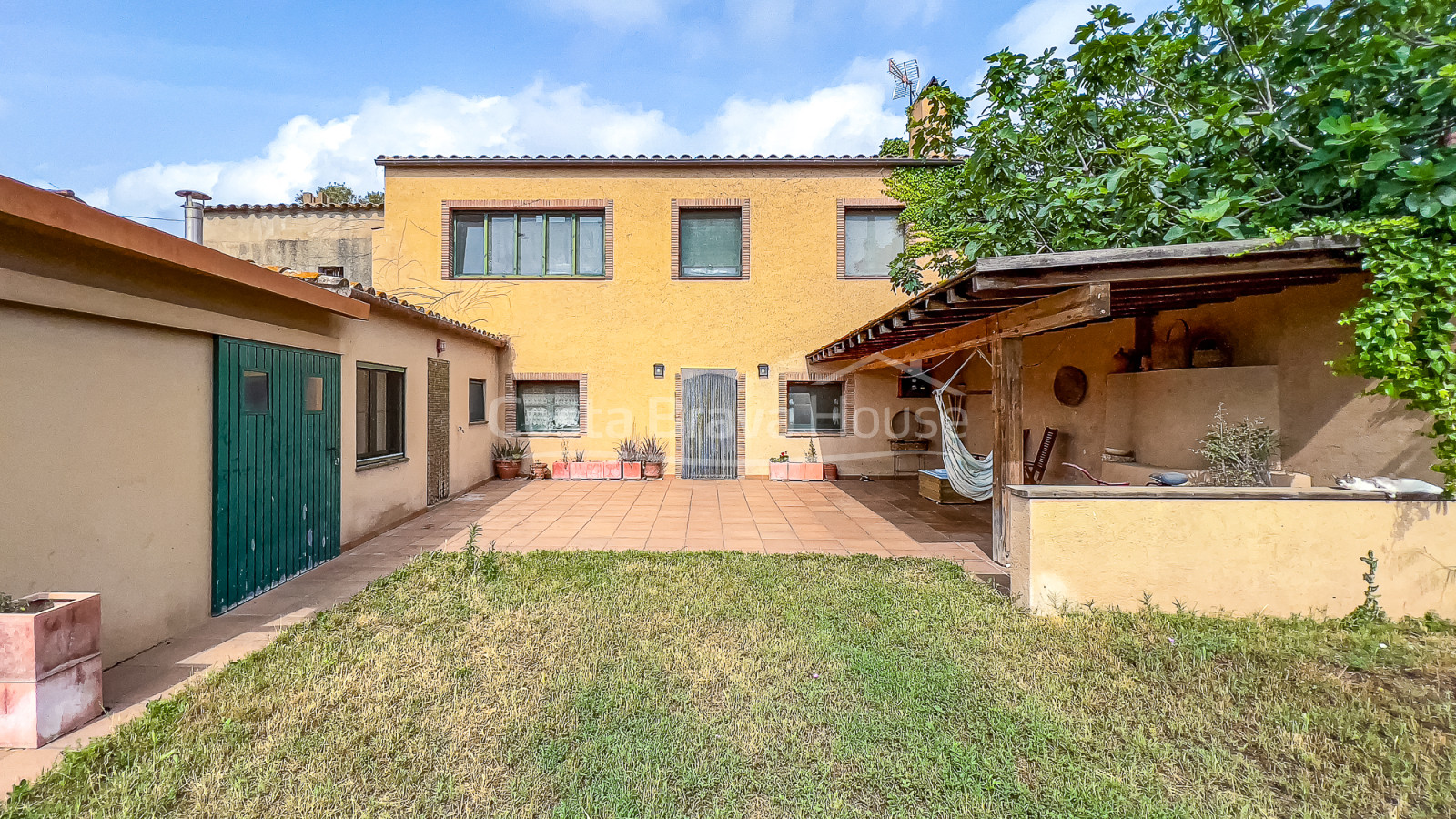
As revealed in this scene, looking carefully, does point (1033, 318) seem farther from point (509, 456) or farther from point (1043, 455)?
point (509, 456)

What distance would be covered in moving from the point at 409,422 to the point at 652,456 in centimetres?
440

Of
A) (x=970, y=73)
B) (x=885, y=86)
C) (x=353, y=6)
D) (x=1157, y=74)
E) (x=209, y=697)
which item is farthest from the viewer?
(x=885, y=86)

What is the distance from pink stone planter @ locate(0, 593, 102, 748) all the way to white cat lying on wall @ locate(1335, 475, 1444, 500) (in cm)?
738

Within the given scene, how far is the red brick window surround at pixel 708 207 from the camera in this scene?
35.6 ft

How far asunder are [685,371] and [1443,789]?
31.5 feet

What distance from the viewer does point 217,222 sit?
11805mm

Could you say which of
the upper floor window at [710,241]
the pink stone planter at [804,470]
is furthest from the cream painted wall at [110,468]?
the pink stone planter at [804,470]

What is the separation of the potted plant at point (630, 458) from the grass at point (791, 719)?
6.36 m

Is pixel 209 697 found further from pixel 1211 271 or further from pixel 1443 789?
pixel 1211 271

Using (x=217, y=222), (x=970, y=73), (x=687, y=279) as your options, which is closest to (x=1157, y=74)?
(x=970, y=73)

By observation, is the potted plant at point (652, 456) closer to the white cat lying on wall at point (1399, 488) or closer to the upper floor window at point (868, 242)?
the upper floor window at point (868, 242)

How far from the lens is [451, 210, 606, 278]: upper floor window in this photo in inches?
432

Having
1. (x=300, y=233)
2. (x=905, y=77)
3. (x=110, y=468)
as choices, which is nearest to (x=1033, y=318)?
(x=110, y=468)

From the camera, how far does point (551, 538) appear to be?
20.9 feet
